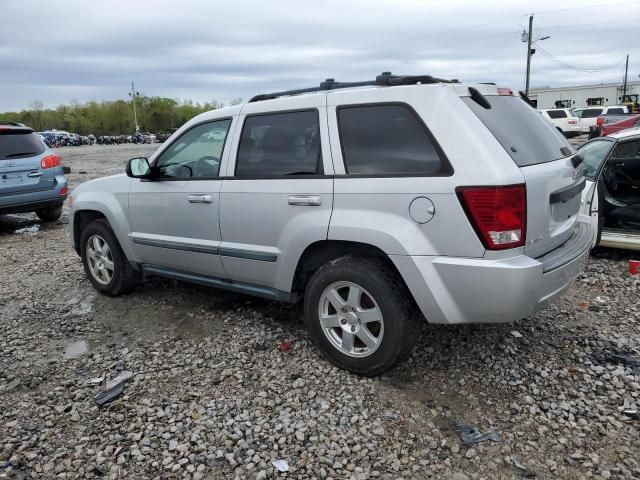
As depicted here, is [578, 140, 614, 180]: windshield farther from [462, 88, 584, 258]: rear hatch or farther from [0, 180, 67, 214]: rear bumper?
[0, 180, 67, 214]: rear bumper

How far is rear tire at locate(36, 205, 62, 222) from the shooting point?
9703mm

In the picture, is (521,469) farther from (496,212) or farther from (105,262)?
(105,262)

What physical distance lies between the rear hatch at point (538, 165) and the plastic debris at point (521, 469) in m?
1.14

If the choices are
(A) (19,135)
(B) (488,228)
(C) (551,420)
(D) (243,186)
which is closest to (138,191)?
(D) (243,186)

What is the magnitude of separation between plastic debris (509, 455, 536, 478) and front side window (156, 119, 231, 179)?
9.41 ft

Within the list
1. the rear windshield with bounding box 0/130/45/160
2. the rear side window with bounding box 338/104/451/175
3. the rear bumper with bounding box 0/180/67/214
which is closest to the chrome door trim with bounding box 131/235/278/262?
the rear side window with bounding box 338/104/451/175

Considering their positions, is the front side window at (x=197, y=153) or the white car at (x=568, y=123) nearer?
the front side window at (x=197, y=153)

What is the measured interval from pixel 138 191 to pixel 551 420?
148 inches

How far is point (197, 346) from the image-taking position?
13.6ft

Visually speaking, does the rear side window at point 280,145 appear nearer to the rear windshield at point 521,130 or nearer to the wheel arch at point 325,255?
the wheel arch at point 325,255

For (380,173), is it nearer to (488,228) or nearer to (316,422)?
(488,228)

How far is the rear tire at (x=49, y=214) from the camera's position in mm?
9703

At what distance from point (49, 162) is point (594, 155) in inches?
330

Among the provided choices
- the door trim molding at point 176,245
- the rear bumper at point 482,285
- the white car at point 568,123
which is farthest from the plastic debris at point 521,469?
the white car at point 568,123
